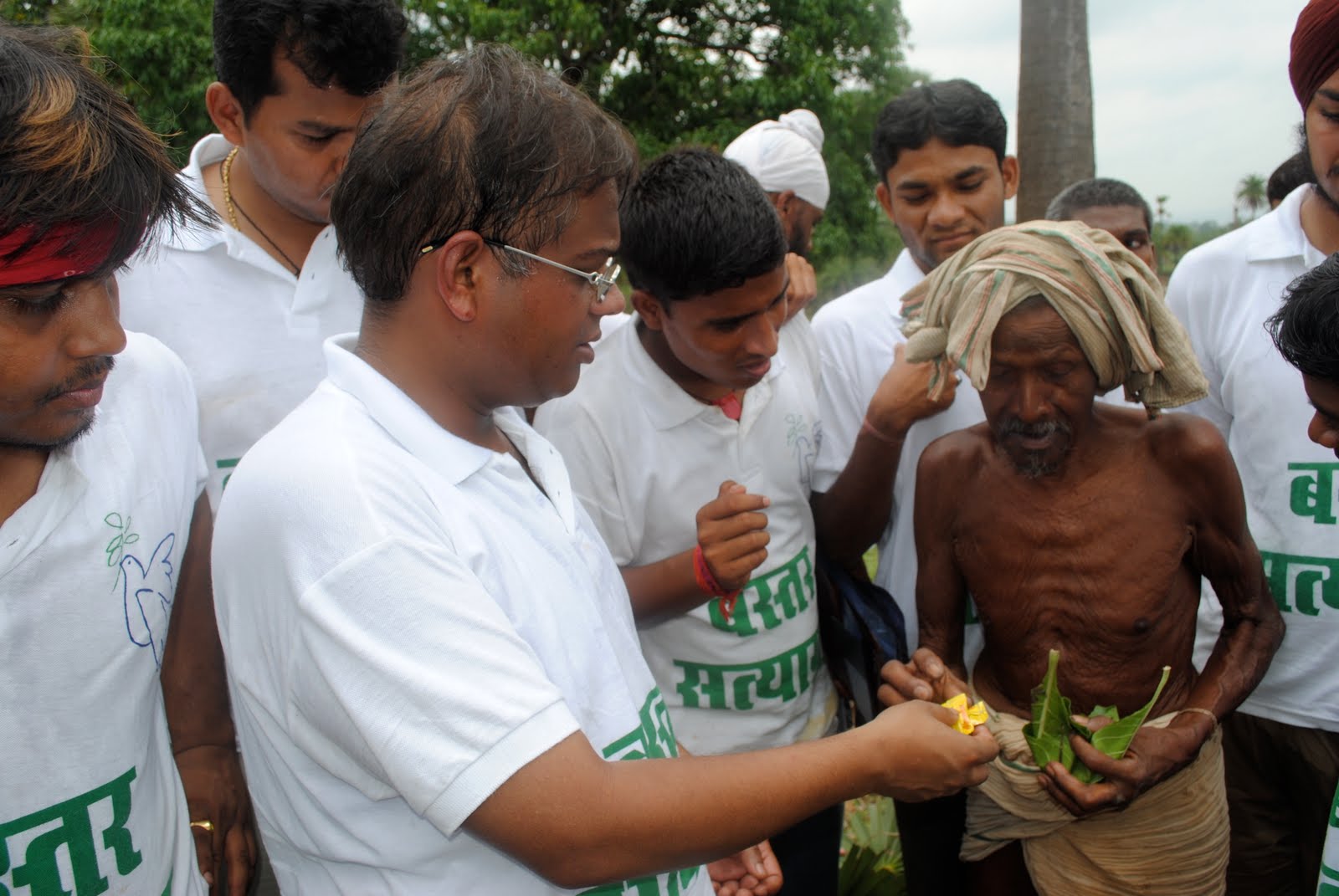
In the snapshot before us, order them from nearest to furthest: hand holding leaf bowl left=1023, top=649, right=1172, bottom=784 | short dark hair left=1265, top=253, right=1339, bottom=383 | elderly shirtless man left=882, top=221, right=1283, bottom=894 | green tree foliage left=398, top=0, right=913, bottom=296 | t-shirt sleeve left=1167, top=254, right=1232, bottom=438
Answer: short dark hair left=1265, top=253, right=1339, bottom=383 < hand holding leaf bowl left=1023, top=649, right=1172, bottom=784 < elderly shirtless man left=882, top=221, right=1283, bottom=894 < t-shirt sleeve left=1167, top=254, right=1232, bottom=438 < green tree foliage left=398, top=0, right=913, bottom=296

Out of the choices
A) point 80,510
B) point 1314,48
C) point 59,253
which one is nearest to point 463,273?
point 59,253

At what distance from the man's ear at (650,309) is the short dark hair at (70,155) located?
1.29 metres

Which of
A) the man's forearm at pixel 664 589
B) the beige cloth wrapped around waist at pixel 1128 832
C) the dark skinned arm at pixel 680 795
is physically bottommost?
the beige cloth wrapped around waist at pixel 1128 832

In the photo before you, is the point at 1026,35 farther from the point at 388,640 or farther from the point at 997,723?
the point at 388,640

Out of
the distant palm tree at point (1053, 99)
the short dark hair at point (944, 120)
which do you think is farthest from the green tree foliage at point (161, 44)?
the short dark hair at point (944, 120)

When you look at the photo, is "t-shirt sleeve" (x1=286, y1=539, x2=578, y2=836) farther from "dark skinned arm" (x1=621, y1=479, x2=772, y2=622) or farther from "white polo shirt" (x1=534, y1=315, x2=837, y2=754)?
"white polo shirt" (x1=534, y1=315, x2=837, y2=754)

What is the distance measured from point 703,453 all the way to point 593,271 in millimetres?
1115

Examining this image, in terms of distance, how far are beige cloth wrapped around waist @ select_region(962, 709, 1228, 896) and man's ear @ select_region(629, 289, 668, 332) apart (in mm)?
1399

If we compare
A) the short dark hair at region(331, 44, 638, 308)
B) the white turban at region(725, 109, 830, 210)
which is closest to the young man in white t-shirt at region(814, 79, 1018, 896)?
the white turban at region(725, 109, 830, 210)

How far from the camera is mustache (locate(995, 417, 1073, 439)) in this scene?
2547mm

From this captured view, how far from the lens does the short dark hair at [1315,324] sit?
87.0 inches

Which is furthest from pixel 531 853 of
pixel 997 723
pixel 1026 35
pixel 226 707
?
pixel 1026 35

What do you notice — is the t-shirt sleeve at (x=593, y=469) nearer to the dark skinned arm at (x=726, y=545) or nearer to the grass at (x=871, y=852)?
the dark skinned arm at (x=726, y=545)

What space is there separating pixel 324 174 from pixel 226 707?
1.37 metres
